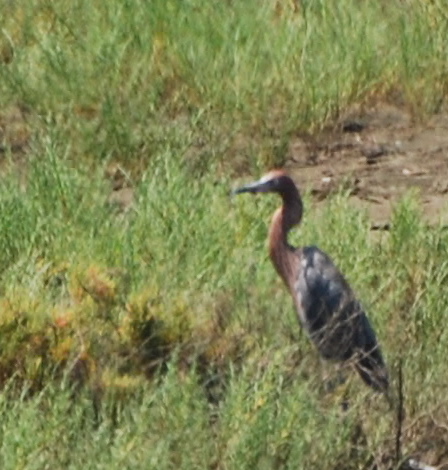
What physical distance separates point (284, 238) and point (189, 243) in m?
0.37

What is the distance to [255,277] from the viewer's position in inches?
331

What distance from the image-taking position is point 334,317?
7.74 metres

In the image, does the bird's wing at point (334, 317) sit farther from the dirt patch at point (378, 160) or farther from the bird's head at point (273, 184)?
the dirt patch at point (378, 160)

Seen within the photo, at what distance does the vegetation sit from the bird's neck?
0.46 feet

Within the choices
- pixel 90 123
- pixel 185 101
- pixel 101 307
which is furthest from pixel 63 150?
pixel 101 307

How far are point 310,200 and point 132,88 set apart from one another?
3.60 ft

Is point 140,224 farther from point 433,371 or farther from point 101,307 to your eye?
point 433,371

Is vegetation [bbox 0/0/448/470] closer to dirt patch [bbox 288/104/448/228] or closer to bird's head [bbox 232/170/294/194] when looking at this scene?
dirt patch [bbox 288/104/448/228]

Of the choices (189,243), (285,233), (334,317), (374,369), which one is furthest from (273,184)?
(374,369)

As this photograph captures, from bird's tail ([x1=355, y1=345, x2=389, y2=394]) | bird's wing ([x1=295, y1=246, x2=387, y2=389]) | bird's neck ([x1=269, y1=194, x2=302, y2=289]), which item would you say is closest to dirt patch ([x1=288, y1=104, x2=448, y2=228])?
bird's neck ([x1=269, y1=194, x2=302, y2=289])

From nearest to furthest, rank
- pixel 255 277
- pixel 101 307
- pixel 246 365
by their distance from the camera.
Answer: pixel 246 365
pixel 101 307
pixel 255 277

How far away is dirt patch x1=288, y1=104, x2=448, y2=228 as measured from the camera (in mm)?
9906

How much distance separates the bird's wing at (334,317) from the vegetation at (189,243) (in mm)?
60

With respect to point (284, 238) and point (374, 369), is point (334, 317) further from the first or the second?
point (284, 238)
